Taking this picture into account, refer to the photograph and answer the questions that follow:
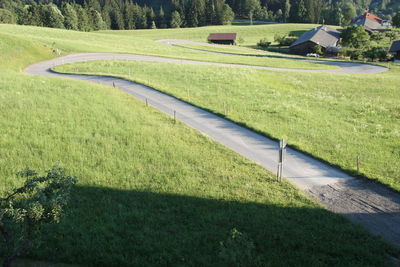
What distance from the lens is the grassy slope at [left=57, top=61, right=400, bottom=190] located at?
1498 cm

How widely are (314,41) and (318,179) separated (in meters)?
76.0

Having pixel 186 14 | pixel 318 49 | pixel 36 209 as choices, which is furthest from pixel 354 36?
pixel 36 209

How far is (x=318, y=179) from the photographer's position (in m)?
12.4

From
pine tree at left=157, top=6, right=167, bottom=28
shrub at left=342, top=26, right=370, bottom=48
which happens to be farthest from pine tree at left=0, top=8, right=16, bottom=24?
shrub at left=342, top=26, right=370, bottom=48

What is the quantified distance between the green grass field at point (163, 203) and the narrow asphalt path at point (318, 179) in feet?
2.29

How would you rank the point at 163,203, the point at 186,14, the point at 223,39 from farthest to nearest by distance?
the point at 186,14, the point at 223,39, the point at 163,203

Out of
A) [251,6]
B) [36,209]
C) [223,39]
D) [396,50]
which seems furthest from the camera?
[251,6]

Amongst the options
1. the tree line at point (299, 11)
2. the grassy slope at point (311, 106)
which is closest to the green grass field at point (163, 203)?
the grassy slope at point (311, 106)

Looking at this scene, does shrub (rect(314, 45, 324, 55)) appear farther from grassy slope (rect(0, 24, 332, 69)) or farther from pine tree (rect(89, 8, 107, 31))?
pine tree (rect(89, 8, 107, 31))

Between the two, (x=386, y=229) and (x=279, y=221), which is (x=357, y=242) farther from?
(x=279, y=221)

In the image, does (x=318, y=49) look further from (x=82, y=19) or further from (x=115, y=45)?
(x=82, y=19)

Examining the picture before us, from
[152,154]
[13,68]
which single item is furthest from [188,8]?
[152,154]

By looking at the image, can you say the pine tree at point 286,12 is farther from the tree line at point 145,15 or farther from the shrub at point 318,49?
the shrub at point 318,49

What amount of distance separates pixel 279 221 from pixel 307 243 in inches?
44.4
